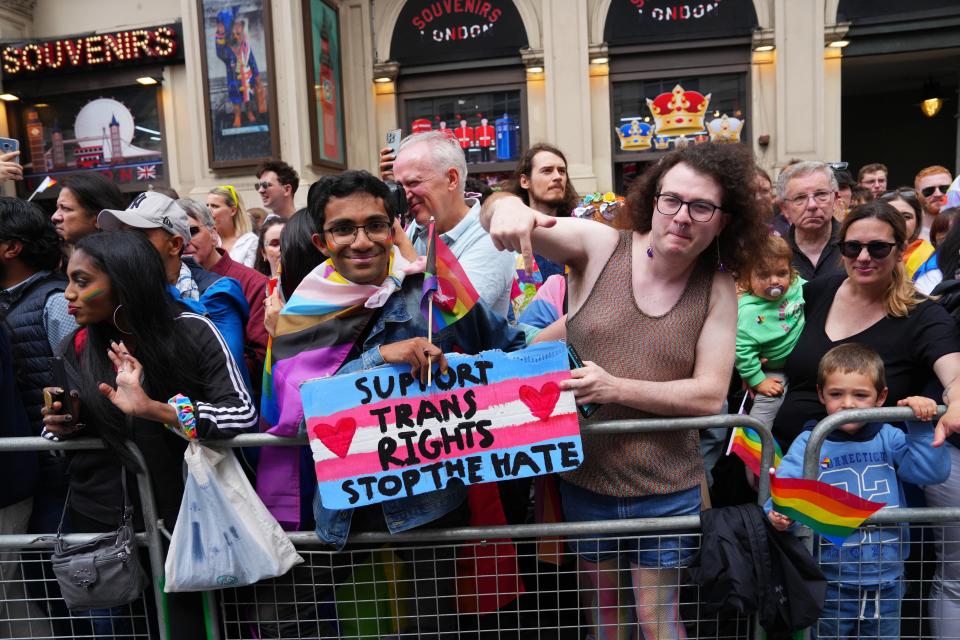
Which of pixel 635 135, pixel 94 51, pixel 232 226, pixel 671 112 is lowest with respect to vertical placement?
pixel 232 226

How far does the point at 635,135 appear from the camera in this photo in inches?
430

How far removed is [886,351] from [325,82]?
9620 mm

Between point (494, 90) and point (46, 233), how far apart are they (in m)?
9.09

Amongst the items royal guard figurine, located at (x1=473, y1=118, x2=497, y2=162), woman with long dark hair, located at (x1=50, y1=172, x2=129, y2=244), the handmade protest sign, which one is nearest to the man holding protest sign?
the handmade protest sign

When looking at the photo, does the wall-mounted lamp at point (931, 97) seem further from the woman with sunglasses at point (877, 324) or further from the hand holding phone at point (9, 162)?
the hand holding phone at point (9, 162)

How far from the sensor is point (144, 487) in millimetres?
2381

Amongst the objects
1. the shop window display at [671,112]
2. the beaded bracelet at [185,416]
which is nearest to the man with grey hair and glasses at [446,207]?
the beaded bracelet at [185,416]

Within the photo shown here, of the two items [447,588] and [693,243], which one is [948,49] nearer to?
[693,243]

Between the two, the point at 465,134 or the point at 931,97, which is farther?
the point at 931,97

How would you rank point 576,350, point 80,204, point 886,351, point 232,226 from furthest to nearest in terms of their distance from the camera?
point 232,226 < point 80,204 < point 886,351 < point 576,350

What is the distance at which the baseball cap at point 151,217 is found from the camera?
284 cm

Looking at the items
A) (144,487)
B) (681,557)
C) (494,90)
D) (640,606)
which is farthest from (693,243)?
(494,90)

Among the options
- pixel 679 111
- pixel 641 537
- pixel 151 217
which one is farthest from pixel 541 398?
pixel 679 111

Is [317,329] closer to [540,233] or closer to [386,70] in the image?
[540,233]
